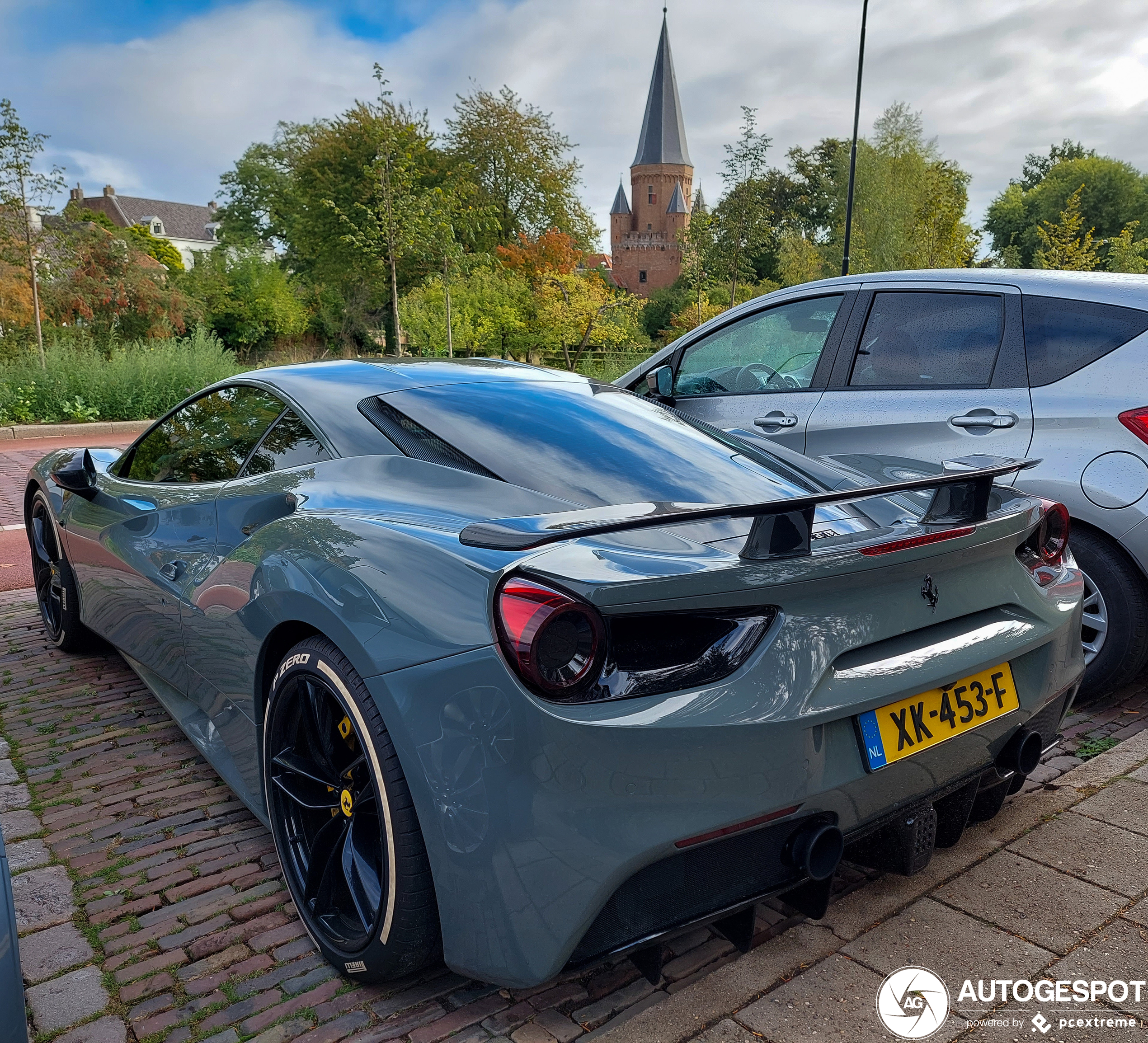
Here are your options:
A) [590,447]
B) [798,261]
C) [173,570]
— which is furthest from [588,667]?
[798,261]

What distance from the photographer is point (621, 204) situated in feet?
279

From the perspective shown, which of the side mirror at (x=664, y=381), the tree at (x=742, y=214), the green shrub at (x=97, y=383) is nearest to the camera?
the side mirror at (x=664, y=381)

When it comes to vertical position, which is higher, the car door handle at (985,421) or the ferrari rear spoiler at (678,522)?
the car door handle at (985,421)

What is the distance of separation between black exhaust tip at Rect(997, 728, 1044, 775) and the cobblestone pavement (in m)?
0.36

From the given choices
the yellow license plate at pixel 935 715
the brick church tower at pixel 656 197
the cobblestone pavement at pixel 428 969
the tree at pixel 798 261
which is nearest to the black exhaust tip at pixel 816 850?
the yellow license plate at pixel 935 715

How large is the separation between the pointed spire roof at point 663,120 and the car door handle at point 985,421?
237ft

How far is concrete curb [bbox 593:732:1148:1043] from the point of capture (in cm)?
184

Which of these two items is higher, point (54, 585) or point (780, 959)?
point (54, 585)

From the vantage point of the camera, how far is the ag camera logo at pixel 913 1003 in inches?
72.6

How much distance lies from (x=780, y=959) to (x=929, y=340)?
114 inches

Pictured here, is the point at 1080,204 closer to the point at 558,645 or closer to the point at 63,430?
the point at 63,430

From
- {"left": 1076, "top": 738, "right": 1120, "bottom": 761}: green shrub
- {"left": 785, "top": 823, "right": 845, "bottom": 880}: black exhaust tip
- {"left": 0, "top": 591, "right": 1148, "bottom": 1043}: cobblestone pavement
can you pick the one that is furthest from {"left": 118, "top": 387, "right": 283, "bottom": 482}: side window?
{"left": 1076, "top": 738, "right": 1120, "bottom": 761}: green shrub

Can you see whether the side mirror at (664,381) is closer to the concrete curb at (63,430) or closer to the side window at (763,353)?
the side window at (763,353)

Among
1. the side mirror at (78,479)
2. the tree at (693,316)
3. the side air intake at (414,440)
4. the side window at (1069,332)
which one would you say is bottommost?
the side mirror at (78,479)
